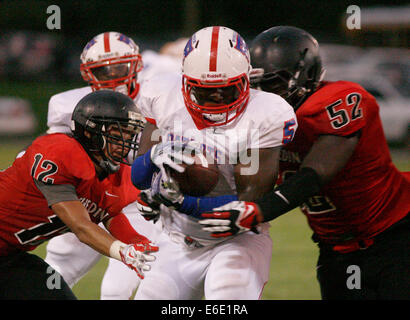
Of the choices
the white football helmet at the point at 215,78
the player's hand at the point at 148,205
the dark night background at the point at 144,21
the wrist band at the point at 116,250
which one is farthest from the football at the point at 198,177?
the dark night background at the point at 144,21

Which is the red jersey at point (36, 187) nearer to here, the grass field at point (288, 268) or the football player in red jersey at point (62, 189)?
the football player in red jersey at point (62, 189)

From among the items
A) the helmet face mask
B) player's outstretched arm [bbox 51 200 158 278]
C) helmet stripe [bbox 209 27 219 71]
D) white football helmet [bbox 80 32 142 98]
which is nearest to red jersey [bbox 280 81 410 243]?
the helmet face mask

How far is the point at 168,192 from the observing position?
2742 millimetres

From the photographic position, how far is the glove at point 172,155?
270 cm

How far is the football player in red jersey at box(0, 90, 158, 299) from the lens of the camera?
3.00 meters

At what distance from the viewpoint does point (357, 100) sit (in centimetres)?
315

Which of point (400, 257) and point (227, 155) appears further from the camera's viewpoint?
point (400, 257)

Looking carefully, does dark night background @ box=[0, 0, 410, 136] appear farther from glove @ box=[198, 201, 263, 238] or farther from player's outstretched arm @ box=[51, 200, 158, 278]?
glove @ box=[198, 201, 263, 238]

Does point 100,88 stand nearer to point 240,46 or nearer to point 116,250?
point 240,46

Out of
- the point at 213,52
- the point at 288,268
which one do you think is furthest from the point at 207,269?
the point at 288,268

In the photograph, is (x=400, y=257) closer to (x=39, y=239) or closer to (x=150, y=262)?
(x=150, y=262)

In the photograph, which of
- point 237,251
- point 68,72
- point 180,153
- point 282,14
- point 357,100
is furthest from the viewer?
point 282,14

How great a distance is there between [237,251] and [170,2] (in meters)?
20.8

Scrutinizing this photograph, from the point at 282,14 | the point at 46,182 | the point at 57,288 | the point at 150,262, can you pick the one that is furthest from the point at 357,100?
the point at 282,14
